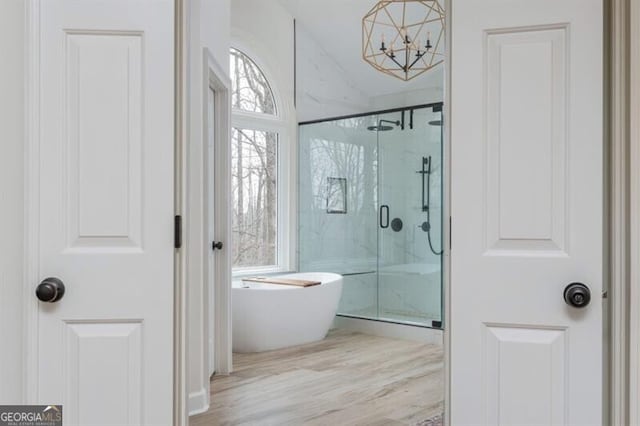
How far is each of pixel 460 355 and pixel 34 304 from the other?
4.02 ft

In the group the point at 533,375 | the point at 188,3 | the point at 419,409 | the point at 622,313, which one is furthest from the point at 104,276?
the point at 419,409

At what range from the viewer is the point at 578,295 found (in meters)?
1.51

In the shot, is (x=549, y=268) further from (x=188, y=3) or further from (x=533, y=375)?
(x=188, y=3)

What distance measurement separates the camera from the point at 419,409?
309 cm

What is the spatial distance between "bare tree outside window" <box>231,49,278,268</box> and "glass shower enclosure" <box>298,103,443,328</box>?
331mm

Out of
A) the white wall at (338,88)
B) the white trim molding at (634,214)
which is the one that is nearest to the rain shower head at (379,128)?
the white wall at (338,88)

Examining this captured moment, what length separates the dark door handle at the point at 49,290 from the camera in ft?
5.04

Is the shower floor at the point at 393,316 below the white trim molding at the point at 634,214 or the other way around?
below

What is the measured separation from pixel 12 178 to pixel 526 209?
1.46 meters

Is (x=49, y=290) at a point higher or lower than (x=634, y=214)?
lower

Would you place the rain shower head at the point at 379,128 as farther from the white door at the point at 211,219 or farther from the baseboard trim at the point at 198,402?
the baseboard trim at the point at 198,402

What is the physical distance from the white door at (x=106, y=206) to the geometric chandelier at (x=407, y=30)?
3.80 m

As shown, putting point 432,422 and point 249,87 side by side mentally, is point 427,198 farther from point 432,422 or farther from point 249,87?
point 432,422

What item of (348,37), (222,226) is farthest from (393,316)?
(348,37)
